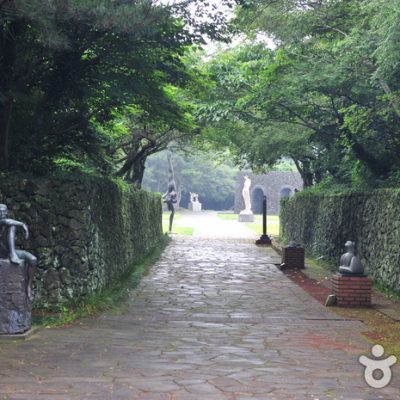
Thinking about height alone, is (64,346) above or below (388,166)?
below

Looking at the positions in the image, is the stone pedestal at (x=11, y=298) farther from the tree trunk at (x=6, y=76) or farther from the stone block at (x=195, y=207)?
the stone block at (x=195, y=207)

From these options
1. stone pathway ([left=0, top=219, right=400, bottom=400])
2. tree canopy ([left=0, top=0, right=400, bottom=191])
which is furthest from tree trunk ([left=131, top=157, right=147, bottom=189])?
stone pathway ([left=0, top=219, right=400, bottom=400])

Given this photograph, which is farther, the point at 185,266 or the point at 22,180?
the point at 185,266

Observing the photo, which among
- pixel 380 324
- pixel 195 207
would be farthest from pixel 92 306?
pixel 195 207

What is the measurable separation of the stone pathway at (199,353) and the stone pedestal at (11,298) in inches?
10.9

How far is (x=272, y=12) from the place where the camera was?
1399 cm

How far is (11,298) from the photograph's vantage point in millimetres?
7141

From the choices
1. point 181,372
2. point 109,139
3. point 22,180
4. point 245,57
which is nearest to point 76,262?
point 22,180

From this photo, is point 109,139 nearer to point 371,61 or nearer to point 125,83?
A: point 125,83

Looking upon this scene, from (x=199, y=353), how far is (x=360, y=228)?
8306 mm

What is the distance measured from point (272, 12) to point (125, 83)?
5180 mm

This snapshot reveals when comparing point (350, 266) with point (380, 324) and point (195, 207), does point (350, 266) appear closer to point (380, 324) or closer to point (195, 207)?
point (380, 324)

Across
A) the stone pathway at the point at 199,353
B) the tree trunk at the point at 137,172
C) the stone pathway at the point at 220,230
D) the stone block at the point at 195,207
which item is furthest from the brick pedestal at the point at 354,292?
the stone block at the point at 195,207

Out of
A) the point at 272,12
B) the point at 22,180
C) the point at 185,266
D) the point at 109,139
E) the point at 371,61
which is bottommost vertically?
the point at 185,266
